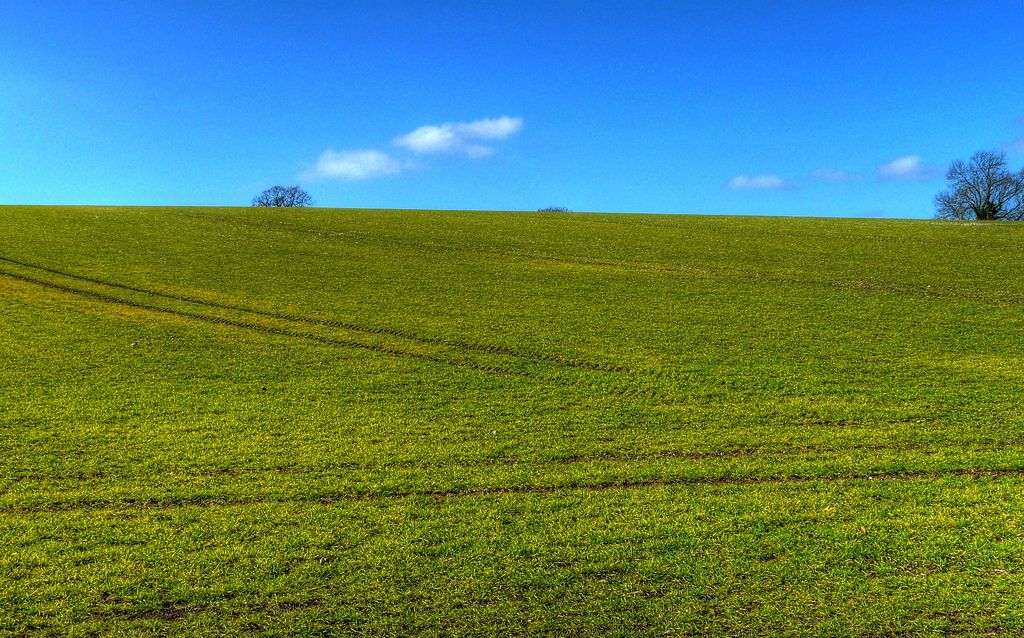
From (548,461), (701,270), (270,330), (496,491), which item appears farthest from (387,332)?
(701,270)

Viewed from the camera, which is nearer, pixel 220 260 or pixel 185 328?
pixel 185 328

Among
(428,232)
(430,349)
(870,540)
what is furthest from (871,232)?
(870,540)

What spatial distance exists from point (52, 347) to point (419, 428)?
1195cm

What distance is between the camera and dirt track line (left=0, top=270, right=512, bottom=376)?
16703 millimetres

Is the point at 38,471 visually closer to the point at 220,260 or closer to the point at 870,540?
the point at 870,540

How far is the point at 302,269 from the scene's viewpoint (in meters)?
28.1

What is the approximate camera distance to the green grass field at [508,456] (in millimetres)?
7277

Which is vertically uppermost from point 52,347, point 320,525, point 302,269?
point 302,269

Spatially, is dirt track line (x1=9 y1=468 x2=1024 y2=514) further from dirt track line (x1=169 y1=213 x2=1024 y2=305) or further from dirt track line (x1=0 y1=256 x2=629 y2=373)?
dirt track line (x1=169 y1=213 x2=1024 y2=305)

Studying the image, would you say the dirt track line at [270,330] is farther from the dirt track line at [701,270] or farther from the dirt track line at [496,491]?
the dirt track line at [701,270]

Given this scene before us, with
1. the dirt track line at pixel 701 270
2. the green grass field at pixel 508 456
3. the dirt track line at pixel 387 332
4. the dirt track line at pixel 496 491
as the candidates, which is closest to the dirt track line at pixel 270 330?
the green grass field at pixel 508 456

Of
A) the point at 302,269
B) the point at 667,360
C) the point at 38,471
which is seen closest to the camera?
the point at 38,471

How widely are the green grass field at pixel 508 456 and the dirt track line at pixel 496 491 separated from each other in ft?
0.16

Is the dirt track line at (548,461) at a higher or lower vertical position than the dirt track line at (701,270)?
lower
